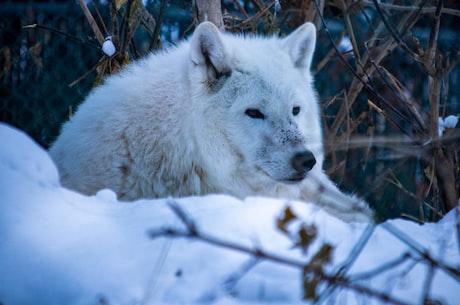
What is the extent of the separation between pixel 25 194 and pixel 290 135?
5.56 ft

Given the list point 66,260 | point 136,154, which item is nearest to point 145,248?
point 66,260

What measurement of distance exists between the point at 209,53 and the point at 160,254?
183 cm

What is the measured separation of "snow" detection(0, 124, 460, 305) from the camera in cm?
181

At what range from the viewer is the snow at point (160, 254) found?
1.81m

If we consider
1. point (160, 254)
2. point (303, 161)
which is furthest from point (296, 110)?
point (160, 254)

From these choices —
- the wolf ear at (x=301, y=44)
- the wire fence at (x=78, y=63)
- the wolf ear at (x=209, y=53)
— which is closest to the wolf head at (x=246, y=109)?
the wolf ear at (x=209, y=53)

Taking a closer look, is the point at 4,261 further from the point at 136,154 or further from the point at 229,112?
the point at 229,112

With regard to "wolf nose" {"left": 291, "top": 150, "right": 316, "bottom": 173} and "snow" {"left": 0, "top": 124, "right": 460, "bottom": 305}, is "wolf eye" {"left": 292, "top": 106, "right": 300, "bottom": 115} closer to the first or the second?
"wolf nose" {"left": 291, "top": 150, "right": 316, "bottom": 173}

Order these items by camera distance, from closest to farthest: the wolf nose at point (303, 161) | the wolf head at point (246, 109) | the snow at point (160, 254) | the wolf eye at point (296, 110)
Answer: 1. the snow at point (160, 254)
2. the wolf nose at point (303, 161)
3. the wolf head at point (246, 109)
4. the wolf eye at point (296, 110)

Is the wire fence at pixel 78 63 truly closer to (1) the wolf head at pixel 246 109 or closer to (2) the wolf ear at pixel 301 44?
(2) the wolf ear at pixel 301 44

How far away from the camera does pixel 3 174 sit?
1993mm

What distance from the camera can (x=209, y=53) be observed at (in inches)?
140

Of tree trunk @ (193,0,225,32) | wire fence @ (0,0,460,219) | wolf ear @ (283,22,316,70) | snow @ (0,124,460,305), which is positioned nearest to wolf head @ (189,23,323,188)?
wolf ear @ (283,22,316,70)

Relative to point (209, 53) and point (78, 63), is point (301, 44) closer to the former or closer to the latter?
point (209, 53)
